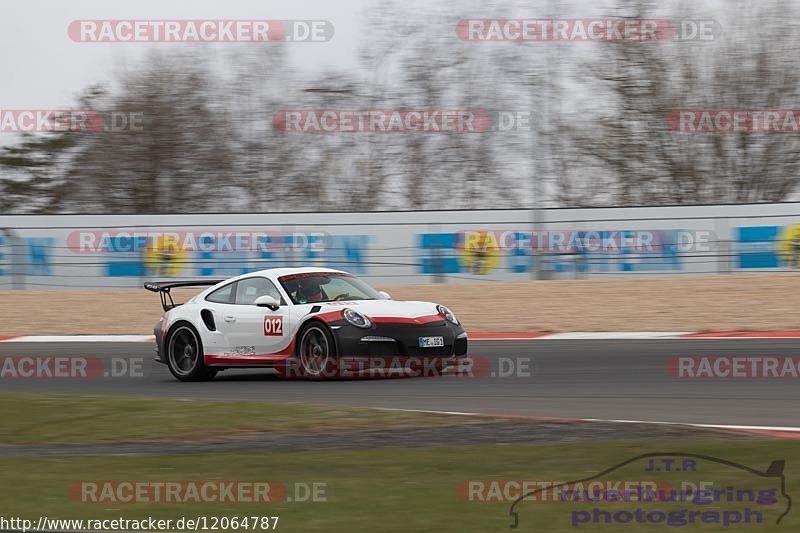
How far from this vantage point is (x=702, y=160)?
35.2 meters

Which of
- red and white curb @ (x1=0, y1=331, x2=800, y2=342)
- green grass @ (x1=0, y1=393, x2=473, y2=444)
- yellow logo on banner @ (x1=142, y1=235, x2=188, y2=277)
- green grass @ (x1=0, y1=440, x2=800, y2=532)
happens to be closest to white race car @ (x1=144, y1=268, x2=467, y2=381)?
green grass @ (x1=0, y1=393, x2=473, y2=444)

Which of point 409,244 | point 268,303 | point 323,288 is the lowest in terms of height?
point 268,303

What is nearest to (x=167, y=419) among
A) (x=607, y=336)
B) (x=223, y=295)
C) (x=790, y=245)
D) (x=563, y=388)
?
(x=223, y=295)

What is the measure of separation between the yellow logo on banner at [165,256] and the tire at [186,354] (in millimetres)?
13839

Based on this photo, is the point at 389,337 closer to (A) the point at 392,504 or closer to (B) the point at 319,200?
(A) the point at 392,504

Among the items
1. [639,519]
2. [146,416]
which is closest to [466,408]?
[146,416]

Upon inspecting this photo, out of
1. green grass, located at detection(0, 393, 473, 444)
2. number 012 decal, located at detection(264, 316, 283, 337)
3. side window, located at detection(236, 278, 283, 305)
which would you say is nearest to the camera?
green grass, located at detection(0, 393, 473, 444)

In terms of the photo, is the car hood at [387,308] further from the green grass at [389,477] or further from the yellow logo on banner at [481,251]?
the yellow logo on banner at [481,251]

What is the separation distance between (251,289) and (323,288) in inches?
33.4

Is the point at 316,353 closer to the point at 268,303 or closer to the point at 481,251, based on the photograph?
the point at 268,303

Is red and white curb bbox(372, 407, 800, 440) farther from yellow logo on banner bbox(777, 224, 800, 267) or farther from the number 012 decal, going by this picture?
yellow logo on banner bbox(777, 224, 800, 267)

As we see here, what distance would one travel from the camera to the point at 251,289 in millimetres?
12773

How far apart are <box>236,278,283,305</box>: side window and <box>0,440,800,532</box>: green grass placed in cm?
516

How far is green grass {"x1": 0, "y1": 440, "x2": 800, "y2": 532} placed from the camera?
5426mm
